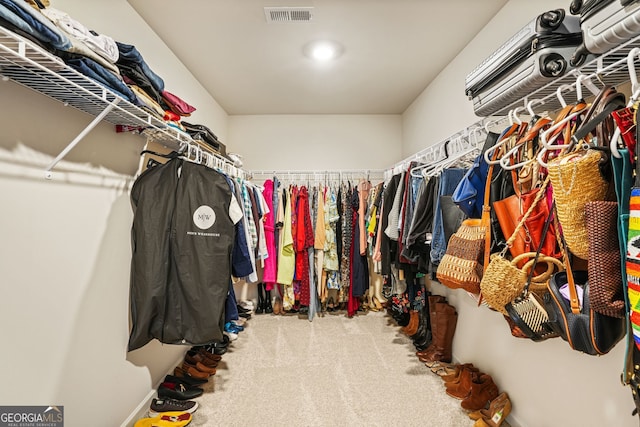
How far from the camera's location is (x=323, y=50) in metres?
2.37

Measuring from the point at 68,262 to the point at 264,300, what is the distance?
2560mm

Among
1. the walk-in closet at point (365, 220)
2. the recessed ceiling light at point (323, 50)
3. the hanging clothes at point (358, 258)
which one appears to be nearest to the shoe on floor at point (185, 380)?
the walk-in closet at point (365, 220)

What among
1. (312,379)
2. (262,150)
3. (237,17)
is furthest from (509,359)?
(262,150)

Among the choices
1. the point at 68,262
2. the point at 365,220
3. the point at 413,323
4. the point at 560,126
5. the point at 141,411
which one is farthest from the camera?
the point at 365,220

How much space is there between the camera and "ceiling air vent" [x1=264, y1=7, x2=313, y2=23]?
1879 millimetres

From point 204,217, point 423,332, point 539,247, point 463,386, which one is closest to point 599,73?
point 539,247

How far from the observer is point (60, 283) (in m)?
1.23

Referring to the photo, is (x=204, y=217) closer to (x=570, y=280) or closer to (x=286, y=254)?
(x=570, y=280)

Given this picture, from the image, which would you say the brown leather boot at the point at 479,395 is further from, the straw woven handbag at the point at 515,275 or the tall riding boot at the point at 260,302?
the tall riding boot at the point at 260,302

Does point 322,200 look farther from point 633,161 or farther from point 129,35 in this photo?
point 633,161

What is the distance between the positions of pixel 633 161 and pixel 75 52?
1762 mm

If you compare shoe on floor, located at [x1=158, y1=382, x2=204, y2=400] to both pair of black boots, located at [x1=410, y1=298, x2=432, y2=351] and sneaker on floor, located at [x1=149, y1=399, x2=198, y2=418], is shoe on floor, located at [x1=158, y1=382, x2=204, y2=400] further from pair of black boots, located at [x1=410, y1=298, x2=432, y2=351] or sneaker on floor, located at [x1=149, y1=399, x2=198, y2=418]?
pair of black boots, located at [x1=410, y1=298, x2=432, y2=351]

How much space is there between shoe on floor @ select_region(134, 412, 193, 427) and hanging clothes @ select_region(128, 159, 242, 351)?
0.47m

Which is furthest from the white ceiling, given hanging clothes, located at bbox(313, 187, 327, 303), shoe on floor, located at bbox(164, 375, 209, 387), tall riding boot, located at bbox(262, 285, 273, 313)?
shoe on floor, located at bbox(164, 375, 209, 387)
